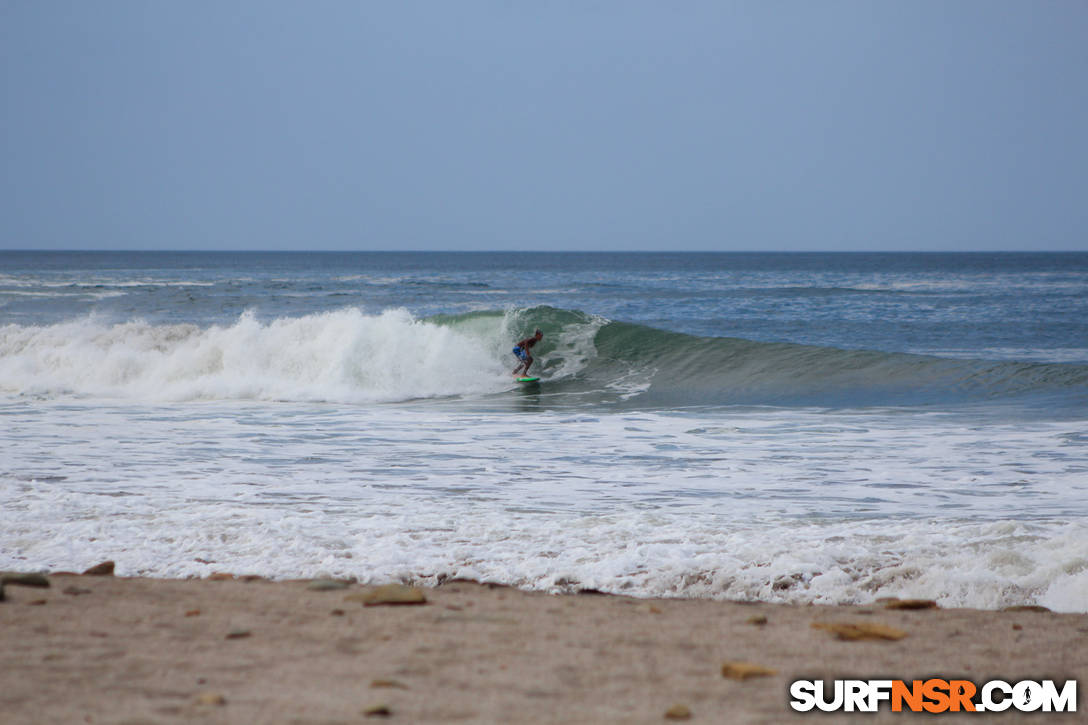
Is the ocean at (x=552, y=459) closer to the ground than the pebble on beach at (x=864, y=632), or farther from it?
closer to the ground

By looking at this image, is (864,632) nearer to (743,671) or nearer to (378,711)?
(743,671)

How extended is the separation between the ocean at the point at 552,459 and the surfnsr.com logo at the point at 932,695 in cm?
145

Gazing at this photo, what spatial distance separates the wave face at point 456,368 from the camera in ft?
49.0

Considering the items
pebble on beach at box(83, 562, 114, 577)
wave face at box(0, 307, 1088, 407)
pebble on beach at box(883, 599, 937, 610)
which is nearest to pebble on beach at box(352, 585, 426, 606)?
pebble on beach at box(83, 562, 114, 577)

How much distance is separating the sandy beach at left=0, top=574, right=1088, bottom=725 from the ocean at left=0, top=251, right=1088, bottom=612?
58 cm

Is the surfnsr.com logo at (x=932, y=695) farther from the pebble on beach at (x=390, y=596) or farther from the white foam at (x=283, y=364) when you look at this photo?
the white foam at (x=283, y=364)

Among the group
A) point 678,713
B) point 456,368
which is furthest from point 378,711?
point 456,368

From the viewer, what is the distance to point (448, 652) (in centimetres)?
362

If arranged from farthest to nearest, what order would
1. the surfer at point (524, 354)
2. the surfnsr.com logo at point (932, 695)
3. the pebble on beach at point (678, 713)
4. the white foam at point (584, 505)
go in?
the surfer at point (524, 354) → the white foam at point (584, 505) → the surfnsr.com logo at point (932, 695) → the pebble on beach at point (678, 713)

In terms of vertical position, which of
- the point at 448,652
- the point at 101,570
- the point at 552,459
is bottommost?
the point at 552,459

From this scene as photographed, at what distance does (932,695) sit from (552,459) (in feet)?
19.4

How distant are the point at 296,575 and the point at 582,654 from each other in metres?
2.16

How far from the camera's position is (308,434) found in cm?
1073

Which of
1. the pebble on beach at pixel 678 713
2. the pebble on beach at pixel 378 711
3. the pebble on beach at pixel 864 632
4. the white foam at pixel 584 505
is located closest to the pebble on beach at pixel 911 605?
the white foam at pixel 584 505
